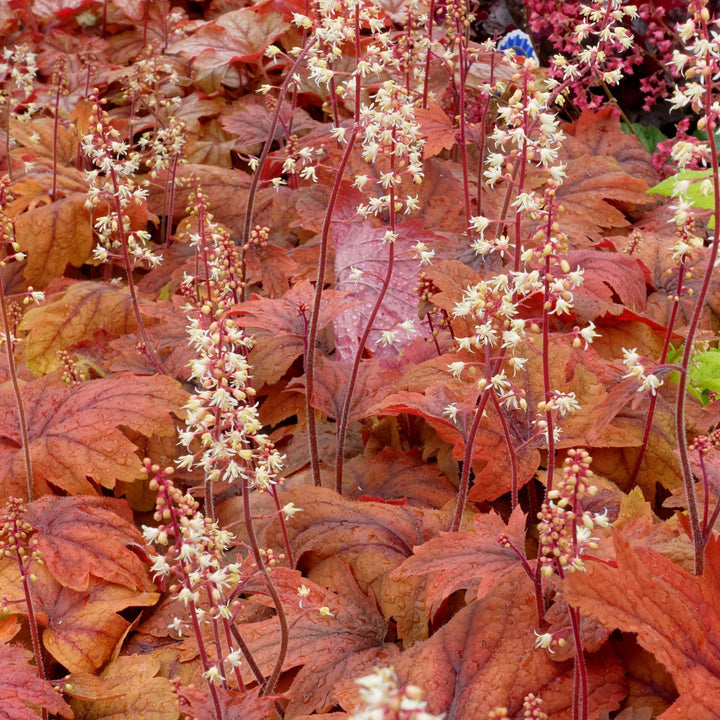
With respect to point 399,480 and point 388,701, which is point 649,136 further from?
point 388,701

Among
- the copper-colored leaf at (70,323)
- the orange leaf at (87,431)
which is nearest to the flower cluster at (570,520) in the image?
the orange leaf at (87,431)

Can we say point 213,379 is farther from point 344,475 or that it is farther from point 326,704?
point 344,475

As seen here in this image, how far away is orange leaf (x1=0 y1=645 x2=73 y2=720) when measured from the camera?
171cm

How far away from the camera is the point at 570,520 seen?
1.36 m

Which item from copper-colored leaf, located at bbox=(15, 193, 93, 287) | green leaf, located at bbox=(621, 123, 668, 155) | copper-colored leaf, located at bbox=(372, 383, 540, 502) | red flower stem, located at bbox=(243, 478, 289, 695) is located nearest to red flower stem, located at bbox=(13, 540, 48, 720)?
red flower stem, located at bbox=(243, 478, 289, 695)

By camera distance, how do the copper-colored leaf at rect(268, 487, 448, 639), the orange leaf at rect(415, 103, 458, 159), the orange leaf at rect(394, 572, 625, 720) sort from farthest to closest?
the orange leaf at rect(415, 103, 458, 159) < the copper-colored leaf at rect(268, 487, 448, 639) < the orange leaf at rect(394, 572, 625, 720)

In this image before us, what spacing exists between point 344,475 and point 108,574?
777 mm

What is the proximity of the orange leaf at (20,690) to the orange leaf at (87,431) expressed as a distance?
0.63 meters

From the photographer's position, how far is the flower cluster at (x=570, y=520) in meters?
1.30

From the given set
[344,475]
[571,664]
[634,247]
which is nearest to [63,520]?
[344,475]

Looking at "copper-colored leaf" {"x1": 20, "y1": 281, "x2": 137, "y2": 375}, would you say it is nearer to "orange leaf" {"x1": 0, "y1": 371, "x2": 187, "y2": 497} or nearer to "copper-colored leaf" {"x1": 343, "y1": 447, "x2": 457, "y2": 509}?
"orange leaf" {"x1": 0, "y1": 371, "x2": 187, "y2": 497}

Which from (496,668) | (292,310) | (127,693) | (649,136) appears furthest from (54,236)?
(649,136)

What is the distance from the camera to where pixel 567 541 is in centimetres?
140

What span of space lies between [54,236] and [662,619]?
9.71ft
